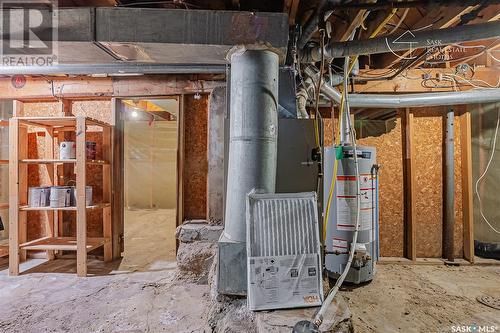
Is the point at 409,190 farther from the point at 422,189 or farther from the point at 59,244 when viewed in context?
the point at 59,244

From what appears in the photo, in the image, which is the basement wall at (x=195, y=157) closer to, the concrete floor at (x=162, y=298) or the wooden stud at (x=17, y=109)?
the concrete floor at (x=162, y=298)

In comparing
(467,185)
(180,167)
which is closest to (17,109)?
(180,167)

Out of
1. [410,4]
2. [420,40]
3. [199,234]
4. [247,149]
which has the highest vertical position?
[410,4]

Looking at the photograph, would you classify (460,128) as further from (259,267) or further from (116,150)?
(116,150)

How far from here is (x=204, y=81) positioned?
2572 mm

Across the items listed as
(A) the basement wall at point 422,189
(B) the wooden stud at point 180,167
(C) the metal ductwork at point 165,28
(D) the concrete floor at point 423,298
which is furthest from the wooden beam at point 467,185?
Answer: (B) the wooden stud at point 180,167

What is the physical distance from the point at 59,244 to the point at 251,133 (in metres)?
2.34

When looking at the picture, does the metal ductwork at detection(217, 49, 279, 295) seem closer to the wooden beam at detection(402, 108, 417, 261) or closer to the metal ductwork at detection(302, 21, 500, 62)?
Result: the metal ductwork at detection(302, 21, 500, 62)

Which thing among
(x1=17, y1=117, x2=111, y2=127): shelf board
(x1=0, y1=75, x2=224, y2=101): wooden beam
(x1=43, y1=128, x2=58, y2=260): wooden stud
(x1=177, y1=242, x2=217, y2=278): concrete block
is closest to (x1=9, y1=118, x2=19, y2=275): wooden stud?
(x1=17, y1=117, x2=111, y2=127): shelf board

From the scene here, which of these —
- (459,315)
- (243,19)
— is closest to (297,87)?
(243,19)

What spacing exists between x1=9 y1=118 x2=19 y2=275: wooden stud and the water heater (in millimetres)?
2796

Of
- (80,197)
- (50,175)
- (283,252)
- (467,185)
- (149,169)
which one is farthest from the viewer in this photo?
(149,169)

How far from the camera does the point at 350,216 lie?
2195mm

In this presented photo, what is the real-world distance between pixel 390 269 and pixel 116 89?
3.28m
